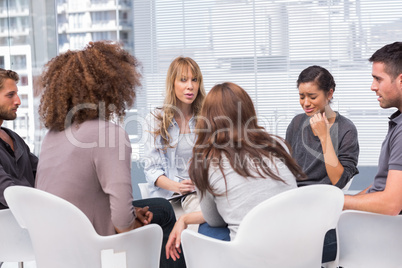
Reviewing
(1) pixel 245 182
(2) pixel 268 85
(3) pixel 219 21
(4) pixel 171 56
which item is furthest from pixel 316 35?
(1) pixel 245 182

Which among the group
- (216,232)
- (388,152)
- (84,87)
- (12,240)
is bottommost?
(12,240)

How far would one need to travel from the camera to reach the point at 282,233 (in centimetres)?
150

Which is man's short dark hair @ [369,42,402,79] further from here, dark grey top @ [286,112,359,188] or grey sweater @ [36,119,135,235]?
grey sweater @ [36,119,135,235]

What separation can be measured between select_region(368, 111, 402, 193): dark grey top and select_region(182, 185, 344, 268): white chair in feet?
1.29

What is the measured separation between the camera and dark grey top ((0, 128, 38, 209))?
209 centimetres

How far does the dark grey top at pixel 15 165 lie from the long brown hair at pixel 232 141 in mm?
940

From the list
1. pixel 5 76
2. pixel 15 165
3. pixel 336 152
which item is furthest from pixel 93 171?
pixel 336 152

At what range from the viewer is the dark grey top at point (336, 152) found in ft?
8.27

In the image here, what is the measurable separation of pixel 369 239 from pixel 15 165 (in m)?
1.74

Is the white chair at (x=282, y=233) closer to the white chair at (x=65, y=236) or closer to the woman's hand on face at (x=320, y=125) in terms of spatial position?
the white chair at (x=65, y=236)

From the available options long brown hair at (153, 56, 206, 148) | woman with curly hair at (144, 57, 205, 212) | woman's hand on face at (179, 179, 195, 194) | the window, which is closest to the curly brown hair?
woman's hand on face at (179, 179, 195, 194)

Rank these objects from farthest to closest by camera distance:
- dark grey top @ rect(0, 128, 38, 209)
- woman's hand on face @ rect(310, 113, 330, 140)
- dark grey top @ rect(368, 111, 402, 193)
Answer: woman's hand on face @ rect(310, 113, 330, 140), dark grey top @ rect(0, 128, 38, 209), dark grey top @ rect(368, 111, 402, 193)

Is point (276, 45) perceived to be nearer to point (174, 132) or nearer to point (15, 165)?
point (174, 132)

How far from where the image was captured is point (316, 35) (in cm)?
469
